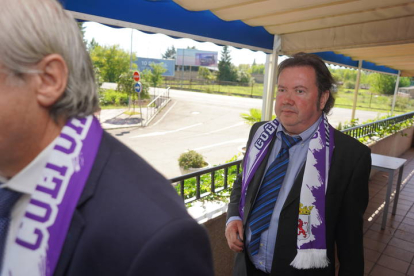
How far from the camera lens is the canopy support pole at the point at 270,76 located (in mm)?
3695

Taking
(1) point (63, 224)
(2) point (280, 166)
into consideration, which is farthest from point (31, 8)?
(2) point (280, 166)

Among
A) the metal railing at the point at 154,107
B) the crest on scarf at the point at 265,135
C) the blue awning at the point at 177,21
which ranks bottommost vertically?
A: the metal railing at the point at 154,107

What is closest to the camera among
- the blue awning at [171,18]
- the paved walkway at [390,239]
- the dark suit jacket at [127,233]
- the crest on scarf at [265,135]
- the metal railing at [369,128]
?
the dark suit jacket at [127,233]

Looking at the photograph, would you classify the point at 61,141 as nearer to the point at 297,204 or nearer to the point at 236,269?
the point at 297,204

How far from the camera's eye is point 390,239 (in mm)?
3818

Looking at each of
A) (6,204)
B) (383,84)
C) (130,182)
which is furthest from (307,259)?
(383,84)

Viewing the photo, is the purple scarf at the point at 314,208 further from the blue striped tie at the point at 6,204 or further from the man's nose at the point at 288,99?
the blue striped tie at the point at 6,204

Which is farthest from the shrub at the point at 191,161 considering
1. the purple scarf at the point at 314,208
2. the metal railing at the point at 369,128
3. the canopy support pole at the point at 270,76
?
the purple scarf at the point at 314,208

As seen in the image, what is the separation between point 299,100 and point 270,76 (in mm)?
2667

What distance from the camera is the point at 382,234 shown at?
3.94 m

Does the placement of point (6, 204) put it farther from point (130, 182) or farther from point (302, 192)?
point (302, 192)

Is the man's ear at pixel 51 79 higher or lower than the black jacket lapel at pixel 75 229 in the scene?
higher

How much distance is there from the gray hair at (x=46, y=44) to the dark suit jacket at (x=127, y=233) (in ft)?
0.46

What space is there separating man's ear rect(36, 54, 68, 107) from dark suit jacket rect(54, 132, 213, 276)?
0.15m
